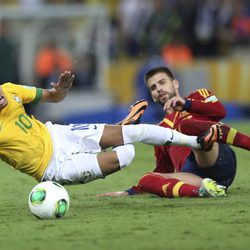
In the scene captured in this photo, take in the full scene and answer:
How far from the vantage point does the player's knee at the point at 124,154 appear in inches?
309

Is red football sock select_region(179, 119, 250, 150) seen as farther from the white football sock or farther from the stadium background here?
the stadium background

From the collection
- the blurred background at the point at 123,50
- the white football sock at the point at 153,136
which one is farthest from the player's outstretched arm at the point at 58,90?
the blurred background at the point at 123,50

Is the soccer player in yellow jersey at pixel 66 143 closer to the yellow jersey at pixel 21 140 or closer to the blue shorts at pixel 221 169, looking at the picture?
the yellow jersey at pixel 21 140

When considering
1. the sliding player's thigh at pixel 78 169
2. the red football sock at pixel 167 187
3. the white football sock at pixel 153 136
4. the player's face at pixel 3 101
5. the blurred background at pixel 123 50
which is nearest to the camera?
the player's face at pixel 3 101

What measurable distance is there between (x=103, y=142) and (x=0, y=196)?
5.22 feet

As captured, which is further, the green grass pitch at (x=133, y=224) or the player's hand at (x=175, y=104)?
the player's hand at (x=175, y=104)

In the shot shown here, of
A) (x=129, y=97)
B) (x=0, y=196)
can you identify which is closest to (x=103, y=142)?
(x=0, y=196)

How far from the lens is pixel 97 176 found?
7.89 metres

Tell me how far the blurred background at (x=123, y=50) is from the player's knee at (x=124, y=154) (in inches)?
419

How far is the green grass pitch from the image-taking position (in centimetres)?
607

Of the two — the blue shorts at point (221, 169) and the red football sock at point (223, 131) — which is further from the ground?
the red football sock at point (223, 131)

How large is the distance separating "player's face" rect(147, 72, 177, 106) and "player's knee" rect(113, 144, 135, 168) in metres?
1.26

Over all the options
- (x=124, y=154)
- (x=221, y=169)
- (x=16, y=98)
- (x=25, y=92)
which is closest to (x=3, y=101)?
(x=16, y=98)

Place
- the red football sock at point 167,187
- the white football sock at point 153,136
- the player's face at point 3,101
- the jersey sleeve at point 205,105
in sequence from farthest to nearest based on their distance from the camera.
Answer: the jersey sleeve at point 205,105
the red football sock at point 167,187
the white football sock at point 153,136
the player's face at point 3,101
